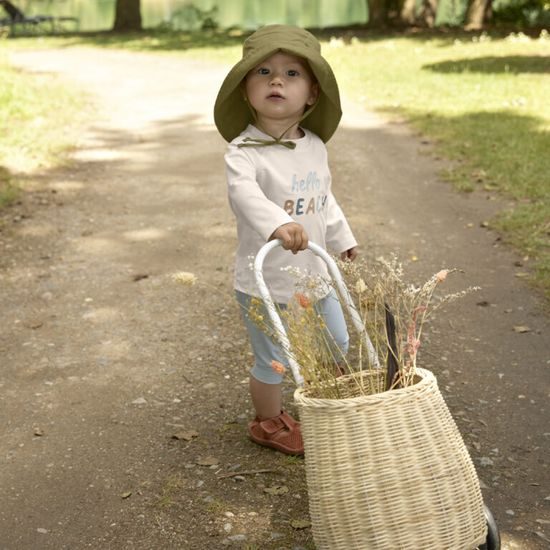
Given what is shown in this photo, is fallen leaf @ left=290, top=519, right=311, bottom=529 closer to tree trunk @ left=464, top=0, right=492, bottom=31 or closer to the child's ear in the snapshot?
the child's ear

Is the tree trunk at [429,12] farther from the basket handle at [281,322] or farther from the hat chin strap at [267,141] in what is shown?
the basket handle at [281,322]

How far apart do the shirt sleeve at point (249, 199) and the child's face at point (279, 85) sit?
0.60ft

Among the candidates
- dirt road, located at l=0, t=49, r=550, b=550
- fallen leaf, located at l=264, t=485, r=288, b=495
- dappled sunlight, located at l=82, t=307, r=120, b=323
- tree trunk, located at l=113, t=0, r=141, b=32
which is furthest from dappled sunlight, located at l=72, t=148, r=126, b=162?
tree trunk, located at l=113, t=0, r=141, b=32

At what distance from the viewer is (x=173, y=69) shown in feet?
54.6

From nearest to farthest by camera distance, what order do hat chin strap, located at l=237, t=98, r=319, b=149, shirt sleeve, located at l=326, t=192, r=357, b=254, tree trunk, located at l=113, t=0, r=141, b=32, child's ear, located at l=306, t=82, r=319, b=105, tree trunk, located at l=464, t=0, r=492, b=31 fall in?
hat chin strap, located at l=237, t=98, r=319, b=149
child's ear, located at l=306, t=82, r=319, b=105
shirt sleeve, located at l=326, t=192, r=357, b=254
tree trunk, located at l=464, t=0, r=492, b=31
tree trunk, located at l=113, t=0, r=141, b=32

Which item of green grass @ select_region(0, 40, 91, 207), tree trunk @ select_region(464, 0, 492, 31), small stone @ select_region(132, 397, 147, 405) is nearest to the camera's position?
small stone @ select_region(132, 397, 147, 405)

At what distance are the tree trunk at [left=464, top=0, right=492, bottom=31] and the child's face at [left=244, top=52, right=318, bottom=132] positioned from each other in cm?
1988

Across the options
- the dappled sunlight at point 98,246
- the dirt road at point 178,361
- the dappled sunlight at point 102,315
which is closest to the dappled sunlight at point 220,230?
the dirt road at point 178,361

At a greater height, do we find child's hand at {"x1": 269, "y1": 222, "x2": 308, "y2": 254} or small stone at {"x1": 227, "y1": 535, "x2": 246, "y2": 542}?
child's hand at {"x1": 269, "y1": 222, "x2": 308, "y2": 254}

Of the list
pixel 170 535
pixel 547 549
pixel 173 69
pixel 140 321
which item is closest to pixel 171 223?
pixel 140 321

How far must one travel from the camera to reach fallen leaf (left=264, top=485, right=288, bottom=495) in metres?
3.55

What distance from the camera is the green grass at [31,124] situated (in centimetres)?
884

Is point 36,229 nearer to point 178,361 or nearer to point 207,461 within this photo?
point 178,361

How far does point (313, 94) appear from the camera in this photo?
11.9ft
